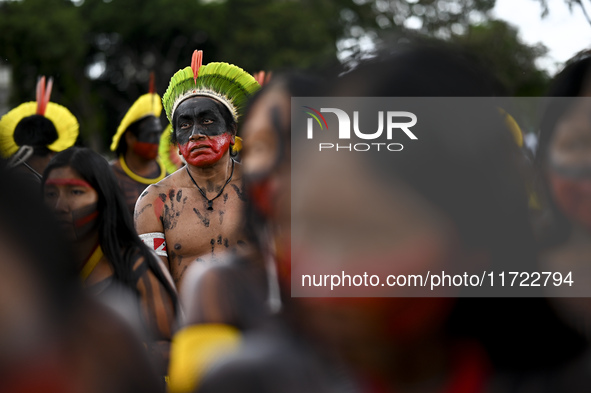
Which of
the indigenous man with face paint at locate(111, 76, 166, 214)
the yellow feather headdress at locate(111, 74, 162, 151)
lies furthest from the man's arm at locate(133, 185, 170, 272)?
the yellow feather headdress at locate(111, 74, 162, 151)

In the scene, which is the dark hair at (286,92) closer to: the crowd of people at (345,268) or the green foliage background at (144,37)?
the crowd of people at (345,268)

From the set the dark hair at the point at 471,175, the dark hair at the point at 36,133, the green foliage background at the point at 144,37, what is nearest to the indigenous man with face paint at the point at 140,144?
the dark hair at the point at 36,133

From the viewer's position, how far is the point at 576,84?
1.85 meters

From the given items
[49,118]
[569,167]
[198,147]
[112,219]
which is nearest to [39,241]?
[569,167]

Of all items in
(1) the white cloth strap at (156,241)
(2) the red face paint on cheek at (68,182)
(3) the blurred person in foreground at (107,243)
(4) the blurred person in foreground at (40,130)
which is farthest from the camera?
(4) the blurred person in foreground at (40,130)

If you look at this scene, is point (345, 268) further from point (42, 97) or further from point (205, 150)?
point (42, 97)

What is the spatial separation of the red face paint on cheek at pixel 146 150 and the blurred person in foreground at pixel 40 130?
0.77 metres

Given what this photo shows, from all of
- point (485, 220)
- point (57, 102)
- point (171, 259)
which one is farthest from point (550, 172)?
point (57, 102)

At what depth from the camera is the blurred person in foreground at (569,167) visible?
5.84ft

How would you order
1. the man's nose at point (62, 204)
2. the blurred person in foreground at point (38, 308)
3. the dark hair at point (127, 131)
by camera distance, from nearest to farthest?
the blurred person in foreground at point (38, 308), the man's nose at point (62, 204), the dark hair at point (127, 131)

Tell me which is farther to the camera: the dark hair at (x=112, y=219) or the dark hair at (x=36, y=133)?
the dark hair at (x=36, y=133)

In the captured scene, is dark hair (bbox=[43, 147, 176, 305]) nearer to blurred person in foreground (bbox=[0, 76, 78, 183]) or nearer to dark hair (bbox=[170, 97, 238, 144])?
dark hair (bbox=[170, 97, 238, 144])

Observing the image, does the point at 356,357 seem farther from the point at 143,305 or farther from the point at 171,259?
the point at 171,259

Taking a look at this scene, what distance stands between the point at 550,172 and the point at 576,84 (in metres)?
0.21
